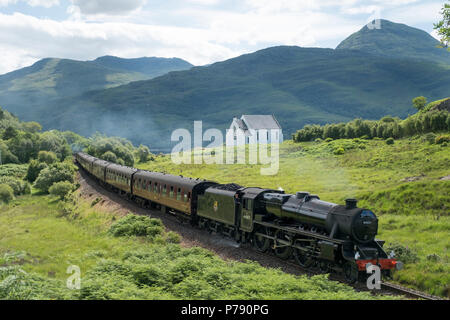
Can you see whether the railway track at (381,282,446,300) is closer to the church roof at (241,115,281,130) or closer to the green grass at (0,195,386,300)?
the green grass at (0,195,386,300)

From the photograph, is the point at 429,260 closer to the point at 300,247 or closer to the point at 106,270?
the point at 300,247

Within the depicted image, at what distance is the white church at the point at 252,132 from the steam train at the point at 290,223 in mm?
70177

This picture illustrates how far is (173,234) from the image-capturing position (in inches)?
1070

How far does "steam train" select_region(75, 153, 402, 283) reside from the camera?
17406mm

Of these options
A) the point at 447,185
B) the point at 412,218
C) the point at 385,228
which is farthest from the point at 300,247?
the point at 447,185

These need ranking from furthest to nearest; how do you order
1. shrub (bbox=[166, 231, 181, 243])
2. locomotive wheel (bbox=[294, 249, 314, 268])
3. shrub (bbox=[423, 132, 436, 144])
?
1. shrub (bbox=[423, 132, 436, 144])
2. shrub (bbox=[166, 231, 181, 243])
3. locomotive wheel (bbox=[294, 249, 314, 268])

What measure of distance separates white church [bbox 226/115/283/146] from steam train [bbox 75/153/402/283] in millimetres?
70177

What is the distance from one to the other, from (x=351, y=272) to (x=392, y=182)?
81.5ft

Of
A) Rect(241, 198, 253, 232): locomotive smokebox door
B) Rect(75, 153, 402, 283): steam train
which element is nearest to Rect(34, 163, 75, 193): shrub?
Rect(75, 153, 402, 283): steam train

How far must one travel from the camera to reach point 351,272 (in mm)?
17422

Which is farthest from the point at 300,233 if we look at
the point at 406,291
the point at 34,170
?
the point at 34,170

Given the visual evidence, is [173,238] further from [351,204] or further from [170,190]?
[351,204]

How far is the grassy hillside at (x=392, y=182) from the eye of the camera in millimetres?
19656

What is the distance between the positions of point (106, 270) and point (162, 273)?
8.20ft
